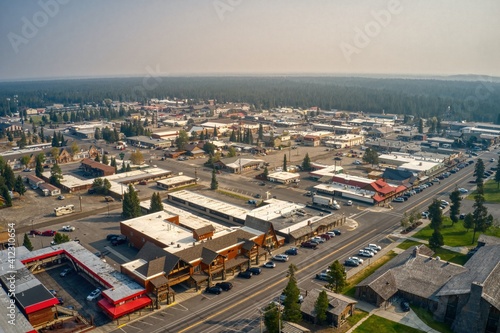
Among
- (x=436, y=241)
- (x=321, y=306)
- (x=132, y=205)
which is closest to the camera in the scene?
(x=321, y=306)

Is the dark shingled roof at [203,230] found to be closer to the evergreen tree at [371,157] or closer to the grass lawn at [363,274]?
the grass lawn at [363,274]

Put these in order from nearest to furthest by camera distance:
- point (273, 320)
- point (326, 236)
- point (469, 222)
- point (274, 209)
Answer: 1. point (273, 320)
2. point (469, 222)
3. point (326, 236)
4. point (274, 209)

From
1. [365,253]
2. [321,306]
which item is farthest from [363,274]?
[321,306]

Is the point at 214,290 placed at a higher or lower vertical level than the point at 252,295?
higher

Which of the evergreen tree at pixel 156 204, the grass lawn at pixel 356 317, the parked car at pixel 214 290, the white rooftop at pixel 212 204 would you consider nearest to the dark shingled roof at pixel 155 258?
the parked car at pixel 214 290

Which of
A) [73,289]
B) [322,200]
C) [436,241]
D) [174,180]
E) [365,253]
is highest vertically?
[436,241]

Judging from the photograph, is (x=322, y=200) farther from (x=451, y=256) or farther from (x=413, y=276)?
(x=413, y=276)

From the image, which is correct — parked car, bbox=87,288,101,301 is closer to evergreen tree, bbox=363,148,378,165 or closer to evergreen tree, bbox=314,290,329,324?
evergreen tree, bbox=314,290,329,324
